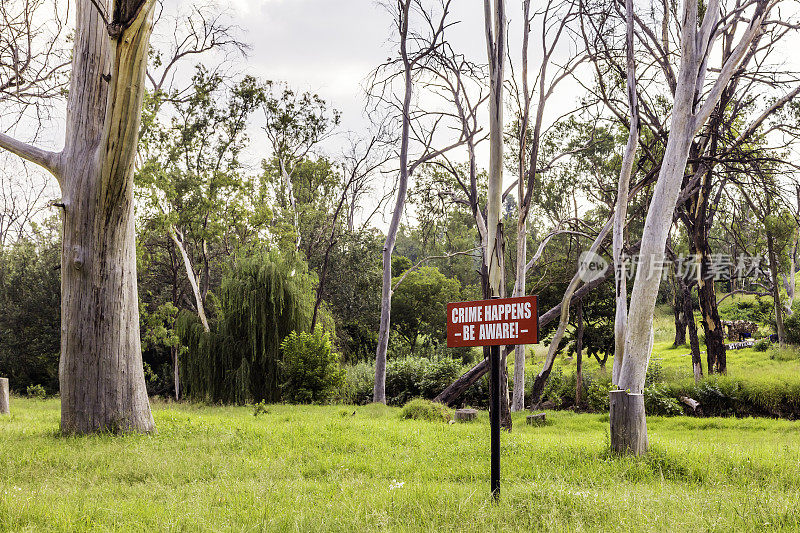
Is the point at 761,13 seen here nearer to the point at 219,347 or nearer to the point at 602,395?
the point at 602,395

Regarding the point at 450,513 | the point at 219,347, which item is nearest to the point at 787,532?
the point at 450,513

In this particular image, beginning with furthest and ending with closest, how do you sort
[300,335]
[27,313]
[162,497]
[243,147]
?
[27,313] → [243,147] → [300,335] → [162,497]

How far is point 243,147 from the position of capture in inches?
876

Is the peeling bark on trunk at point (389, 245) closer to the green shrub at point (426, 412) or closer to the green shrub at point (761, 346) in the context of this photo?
the green shrub at point (426, 412)

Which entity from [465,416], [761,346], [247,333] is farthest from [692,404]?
[761,346]

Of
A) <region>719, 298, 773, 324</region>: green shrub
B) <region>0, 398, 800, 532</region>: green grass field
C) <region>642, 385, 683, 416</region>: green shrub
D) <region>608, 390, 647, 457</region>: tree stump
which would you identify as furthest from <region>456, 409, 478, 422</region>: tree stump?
<region>719, 298, 773, 324</region>: green shrub

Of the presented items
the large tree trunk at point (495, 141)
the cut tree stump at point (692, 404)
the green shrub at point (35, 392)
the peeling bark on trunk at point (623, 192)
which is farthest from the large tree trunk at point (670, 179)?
the green shrub at point (35, 392)

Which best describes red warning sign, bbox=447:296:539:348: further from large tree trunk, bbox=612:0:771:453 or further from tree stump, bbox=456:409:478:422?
tree stump, bbox=456:409:478:422

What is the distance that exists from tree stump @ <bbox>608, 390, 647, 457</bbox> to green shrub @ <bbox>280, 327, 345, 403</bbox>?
10992 millimetres

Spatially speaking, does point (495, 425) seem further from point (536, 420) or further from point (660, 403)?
point (660, 403)

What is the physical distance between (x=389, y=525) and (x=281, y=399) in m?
13.8

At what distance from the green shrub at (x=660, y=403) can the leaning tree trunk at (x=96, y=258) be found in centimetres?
1207

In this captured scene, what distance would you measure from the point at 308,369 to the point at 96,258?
9.32m

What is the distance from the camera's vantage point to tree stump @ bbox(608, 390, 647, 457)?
22.5 feet
